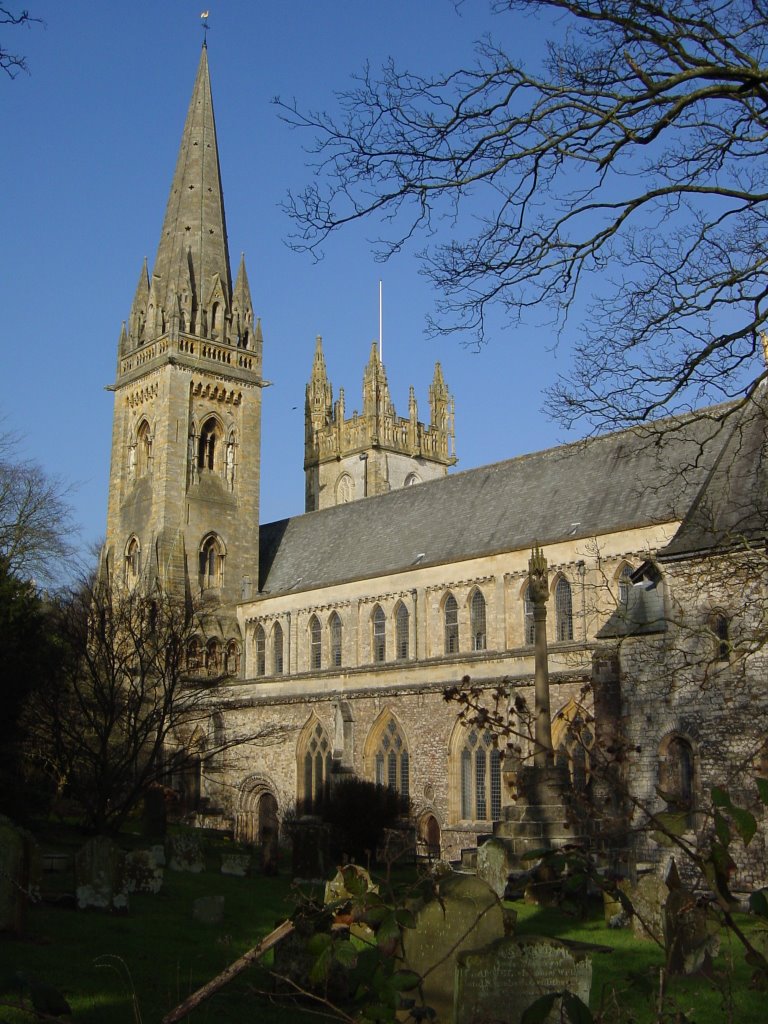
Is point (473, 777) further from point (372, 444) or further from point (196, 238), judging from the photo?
point (372, 444)

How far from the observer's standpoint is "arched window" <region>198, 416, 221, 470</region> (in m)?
44.7

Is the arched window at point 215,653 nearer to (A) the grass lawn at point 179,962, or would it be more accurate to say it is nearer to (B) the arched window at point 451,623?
(B) the arched window at point 451,623

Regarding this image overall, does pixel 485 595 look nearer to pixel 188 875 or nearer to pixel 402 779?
pixel 402 779

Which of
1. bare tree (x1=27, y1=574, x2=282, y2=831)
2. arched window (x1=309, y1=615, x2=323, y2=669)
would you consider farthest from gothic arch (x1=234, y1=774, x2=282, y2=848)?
bare tree (x1=27, y1=574, x2=282, y2=831)

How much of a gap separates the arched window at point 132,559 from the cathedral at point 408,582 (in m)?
0.10

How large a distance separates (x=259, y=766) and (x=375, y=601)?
6.70m

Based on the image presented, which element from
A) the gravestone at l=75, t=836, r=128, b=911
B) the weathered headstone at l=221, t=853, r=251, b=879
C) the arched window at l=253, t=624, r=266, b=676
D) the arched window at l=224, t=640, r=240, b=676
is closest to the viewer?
the gravestone at l=75, t=836, r=128, b=911

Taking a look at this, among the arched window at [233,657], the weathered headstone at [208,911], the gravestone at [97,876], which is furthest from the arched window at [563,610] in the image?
the gravestone at [97,876]

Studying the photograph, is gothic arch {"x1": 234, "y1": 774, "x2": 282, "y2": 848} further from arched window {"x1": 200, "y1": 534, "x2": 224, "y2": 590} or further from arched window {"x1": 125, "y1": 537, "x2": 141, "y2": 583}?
arched window {"x1": 125, "y1": 537, "x2": 141, "y2": 583}

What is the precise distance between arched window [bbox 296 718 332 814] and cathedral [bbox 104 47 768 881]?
80 millimetres

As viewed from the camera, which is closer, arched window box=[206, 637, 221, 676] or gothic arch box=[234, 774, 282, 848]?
gothic arch box=[234, 774, 282, 848]

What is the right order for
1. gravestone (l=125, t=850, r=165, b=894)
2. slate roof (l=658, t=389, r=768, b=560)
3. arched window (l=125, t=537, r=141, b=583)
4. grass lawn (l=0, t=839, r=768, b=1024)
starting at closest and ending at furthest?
grass lawn (l=0, t=839, r=768, b=1024)
gravestone (l=125, t=850, r=165, b=894)
slate roof (l=658, t=389, r=768, b=560)
arched window (l=125, t=537, r=141, b=583)

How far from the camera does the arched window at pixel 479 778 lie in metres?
29.3

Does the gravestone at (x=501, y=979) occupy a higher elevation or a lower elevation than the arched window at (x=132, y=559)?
lower
